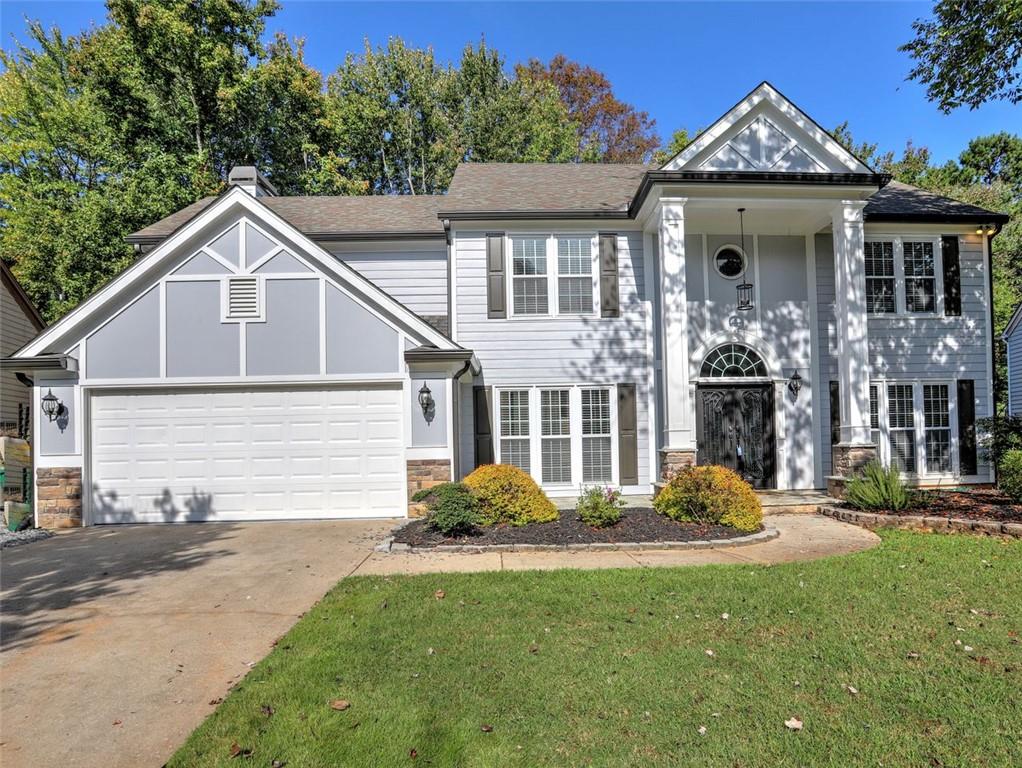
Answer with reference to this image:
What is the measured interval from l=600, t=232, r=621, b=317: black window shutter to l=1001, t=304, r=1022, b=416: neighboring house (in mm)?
13878

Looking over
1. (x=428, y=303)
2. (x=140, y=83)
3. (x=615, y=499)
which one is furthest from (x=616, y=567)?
(x=140, y=83)

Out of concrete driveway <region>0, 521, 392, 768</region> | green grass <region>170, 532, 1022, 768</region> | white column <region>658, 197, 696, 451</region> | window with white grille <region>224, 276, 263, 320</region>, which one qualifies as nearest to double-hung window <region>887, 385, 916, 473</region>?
white column <region>658, 197, 696, 451</region>

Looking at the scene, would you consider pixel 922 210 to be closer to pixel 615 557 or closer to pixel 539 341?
pixel 539 341

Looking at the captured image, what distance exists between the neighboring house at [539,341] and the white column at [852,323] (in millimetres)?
49

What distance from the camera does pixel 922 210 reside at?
11898 millimetres

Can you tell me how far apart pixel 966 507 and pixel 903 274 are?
5517mm

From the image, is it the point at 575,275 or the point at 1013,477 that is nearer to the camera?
the point at 1013,477

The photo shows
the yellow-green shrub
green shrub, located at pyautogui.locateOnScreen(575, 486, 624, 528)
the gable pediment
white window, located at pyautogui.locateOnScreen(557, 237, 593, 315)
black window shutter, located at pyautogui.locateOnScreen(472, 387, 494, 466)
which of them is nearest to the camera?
green shrub, located at pyautogui.locateOnScreen(575, 486, 624, 528)

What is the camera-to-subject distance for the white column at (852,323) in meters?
10.1

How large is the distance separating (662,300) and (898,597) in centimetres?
644

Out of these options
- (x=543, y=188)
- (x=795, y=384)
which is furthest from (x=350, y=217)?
(x=795, y=384)

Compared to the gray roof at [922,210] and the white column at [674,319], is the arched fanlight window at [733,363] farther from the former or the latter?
the gray roof at [922,210]

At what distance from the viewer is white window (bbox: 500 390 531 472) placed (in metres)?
11.1

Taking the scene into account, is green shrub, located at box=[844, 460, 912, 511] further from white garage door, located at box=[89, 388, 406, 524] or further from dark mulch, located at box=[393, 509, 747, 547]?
white garage door, located at box=[89, 388, 406, 524]
